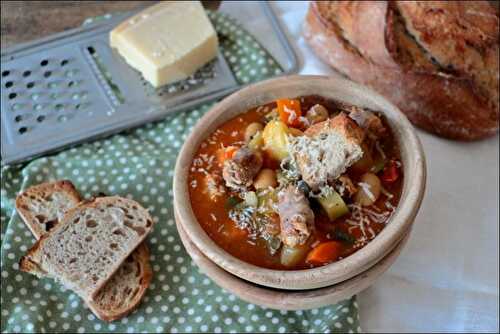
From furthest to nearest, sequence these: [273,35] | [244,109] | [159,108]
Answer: [273,35]
[159,108]
[244,109]

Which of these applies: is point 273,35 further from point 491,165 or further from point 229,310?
point 229,310

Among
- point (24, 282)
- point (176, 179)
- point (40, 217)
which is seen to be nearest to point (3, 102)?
point (40, 217)

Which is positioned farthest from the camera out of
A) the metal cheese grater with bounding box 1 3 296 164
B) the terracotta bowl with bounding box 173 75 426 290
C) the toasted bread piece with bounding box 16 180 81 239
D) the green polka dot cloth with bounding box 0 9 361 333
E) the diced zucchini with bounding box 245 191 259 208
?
the metal cheese grater with bounding box 1 3 296 164

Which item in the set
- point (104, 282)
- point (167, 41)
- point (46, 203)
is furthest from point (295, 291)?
point (167, 41)

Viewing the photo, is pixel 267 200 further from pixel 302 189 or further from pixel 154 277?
pixel 154 277

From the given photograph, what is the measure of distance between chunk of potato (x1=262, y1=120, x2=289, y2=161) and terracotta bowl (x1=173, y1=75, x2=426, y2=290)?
0.19 meters

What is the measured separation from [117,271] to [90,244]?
0.42 feet

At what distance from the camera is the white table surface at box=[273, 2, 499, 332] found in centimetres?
218

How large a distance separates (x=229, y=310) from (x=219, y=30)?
1238 mm

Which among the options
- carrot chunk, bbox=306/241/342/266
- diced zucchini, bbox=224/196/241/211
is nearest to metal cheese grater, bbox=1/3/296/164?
diced zucchini, bbox=224/196/241/211

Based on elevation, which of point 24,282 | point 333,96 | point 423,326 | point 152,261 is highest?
point 333,96

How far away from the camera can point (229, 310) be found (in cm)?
218

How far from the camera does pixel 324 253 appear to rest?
1.81 meters

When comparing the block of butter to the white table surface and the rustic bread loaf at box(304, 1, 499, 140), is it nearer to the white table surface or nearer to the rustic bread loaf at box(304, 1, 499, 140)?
the rustic bread loaf at box(304, 1, 499, 140)
